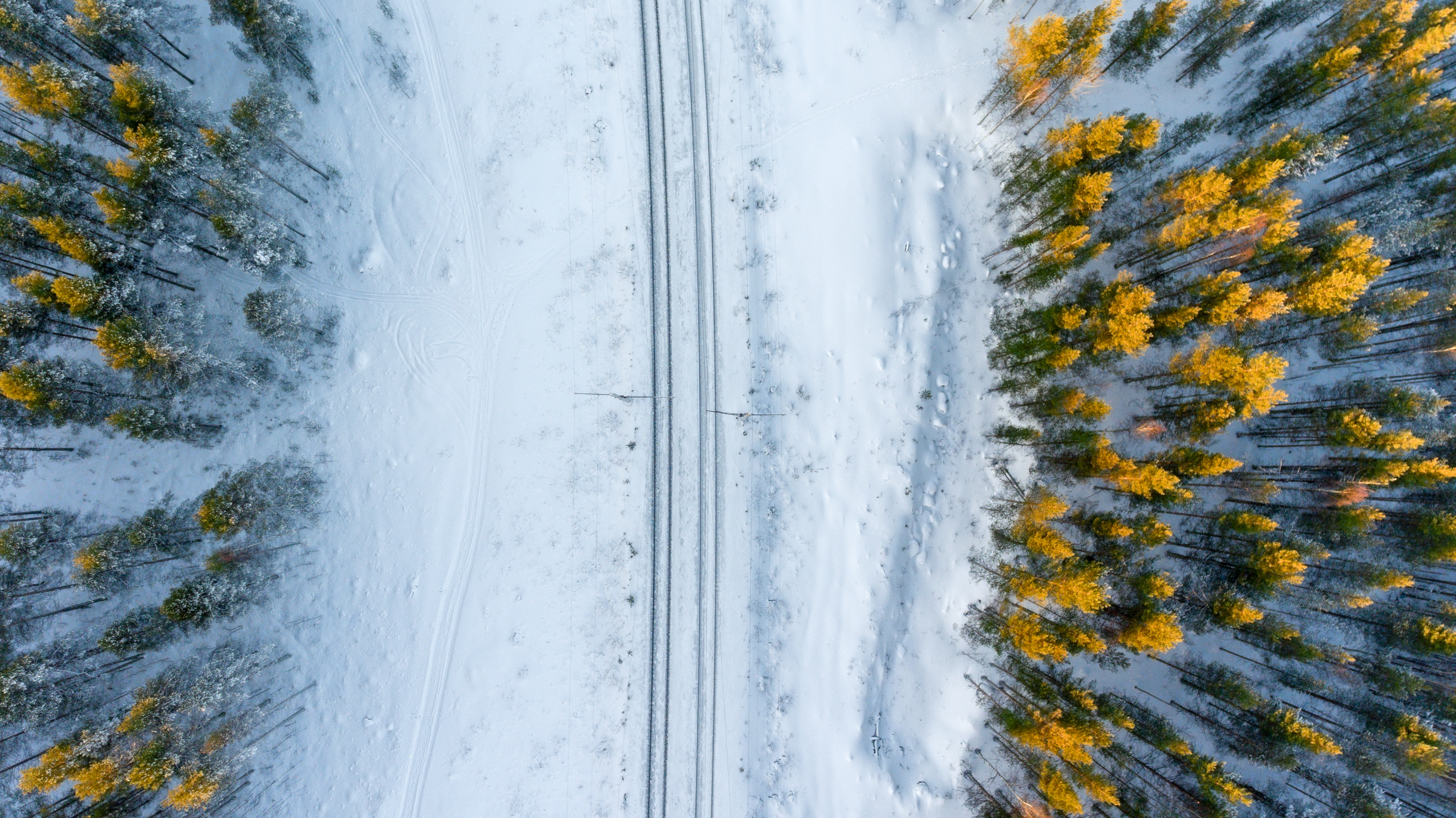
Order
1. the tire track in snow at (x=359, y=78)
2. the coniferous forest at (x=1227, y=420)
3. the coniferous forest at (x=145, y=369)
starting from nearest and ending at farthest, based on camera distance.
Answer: the coniferous forest at (x=145, y=369), the coniferous forest at (x=1227, y=420), the tire track in snow at (x=359, y=78)

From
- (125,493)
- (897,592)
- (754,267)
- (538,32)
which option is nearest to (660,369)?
(754,267)

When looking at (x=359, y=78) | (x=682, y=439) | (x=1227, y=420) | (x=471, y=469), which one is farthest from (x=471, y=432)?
(x=1227, y=420)

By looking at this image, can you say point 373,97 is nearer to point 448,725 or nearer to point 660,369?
point 660,369

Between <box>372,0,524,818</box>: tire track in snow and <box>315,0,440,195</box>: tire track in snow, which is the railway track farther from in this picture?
<box>315,0,440,195</box>: tire track in snow

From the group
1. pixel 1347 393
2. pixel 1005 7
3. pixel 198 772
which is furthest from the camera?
pixel 1005 7

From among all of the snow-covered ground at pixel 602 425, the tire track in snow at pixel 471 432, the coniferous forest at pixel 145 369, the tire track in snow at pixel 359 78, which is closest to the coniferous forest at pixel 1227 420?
the snow-covered ground at pixel 602 425

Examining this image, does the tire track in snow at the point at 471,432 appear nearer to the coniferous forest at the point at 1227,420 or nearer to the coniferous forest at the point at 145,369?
the coniferous forest at the point at 145,369
